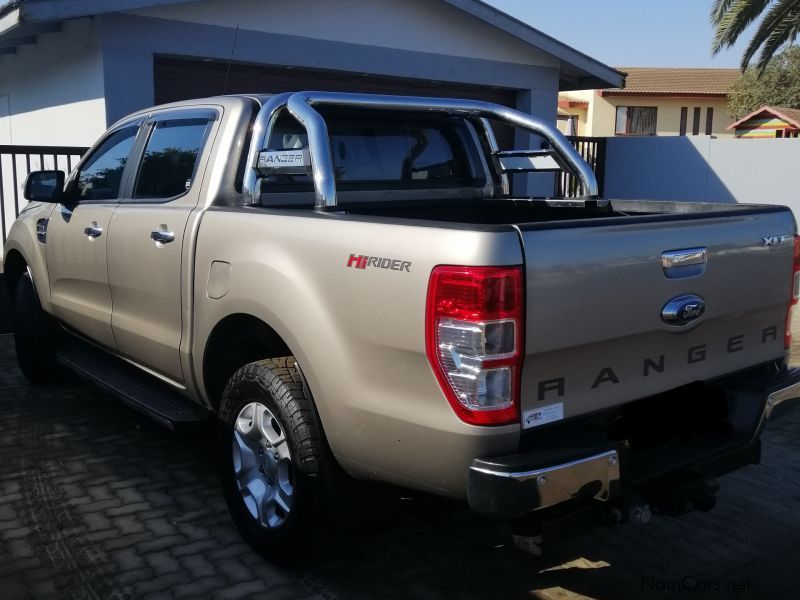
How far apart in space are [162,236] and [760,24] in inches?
554

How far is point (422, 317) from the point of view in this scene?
266 centimetres

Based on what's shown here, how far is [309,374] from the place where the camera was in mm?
3070

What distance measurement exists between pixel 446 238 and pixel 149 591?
1827mm

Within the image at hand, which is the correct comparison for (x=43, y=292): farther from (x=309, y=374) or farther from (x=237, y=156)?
(x=309, y=374)

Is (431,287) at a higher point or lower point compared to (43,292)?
higher

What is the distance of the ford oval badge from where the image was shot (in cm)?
298

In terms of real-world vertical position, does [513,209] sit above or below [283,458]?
above

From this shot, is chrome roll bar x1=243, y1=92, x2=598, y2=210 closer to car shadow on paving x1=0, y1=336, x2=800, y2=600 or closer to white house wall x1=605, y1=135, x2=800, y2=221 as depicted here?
car shadow on paving x1=0, y1=336, x2=800, y2=600

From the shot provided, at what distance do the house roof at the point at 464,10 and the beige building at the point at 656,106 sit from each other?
31934mm

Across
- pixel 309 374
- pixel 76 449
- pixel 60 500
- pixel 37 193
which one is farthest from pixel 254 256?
pixel 37 193

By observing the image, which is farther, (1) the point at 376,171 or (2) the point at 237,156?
(1) the point at 376,171

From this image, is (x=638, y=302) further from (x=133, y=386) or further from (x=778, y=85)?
(x=778, y=85)

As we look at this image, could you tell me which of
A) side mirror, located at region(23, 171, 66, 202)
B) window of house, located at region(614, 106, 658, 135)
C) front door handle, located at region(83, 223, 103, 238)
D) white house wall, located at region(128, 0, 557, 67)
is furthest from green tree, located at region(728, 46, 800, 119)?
front door handle, located at region(83, 223, 103, 238)

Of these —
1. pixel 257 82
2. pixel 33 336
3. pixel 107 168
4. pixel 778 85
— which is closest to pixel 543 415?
pixel 107 168
